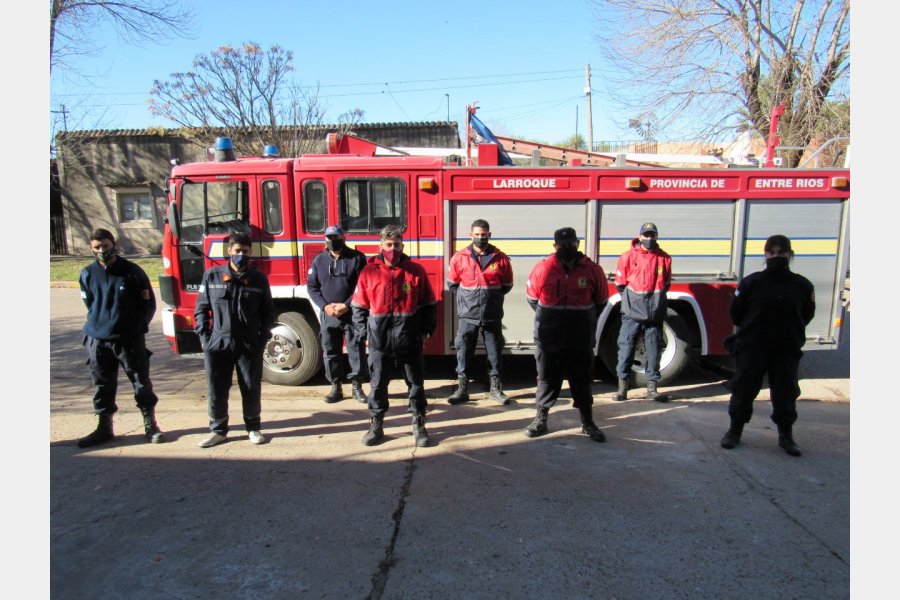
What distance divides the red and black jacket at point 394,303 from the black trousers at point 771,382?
104 inches

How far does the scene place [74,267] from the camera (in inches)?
661

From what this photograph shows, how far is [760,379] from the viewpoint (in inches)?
172

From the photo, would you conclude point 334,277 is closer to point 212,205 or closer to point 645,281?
point 212,205

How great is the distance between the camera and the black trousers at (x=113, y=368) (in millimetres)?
4496

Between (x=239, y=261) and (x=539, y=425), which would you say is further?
(x=539, y=425)

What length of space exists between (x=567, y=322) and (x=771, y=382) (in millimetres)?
1711

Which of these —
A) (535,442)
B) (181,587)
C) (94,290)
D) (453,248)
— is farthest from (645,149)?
(181,587)

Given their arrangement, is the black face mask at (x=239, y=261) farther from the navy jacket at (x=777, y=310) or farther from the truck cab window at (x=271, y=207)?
the navy jacket at (x=777, y=310)

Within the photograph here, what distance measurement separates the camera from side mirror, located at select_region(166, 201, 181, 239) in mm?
5578

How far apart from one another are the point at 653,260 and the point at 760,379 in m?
1.52

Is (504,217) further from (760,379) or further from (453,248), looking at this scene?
(760,379)

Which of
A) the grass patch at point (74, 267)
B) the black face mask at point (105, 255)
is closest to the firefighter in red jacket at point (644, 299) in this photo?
the black face mask at point (105, 255)

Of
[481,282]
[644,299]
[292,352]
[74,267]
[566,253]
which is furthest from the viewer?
[74,267]

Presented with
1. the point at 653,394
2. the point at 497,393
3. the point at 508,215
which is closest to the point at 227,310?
the point at 497,393
